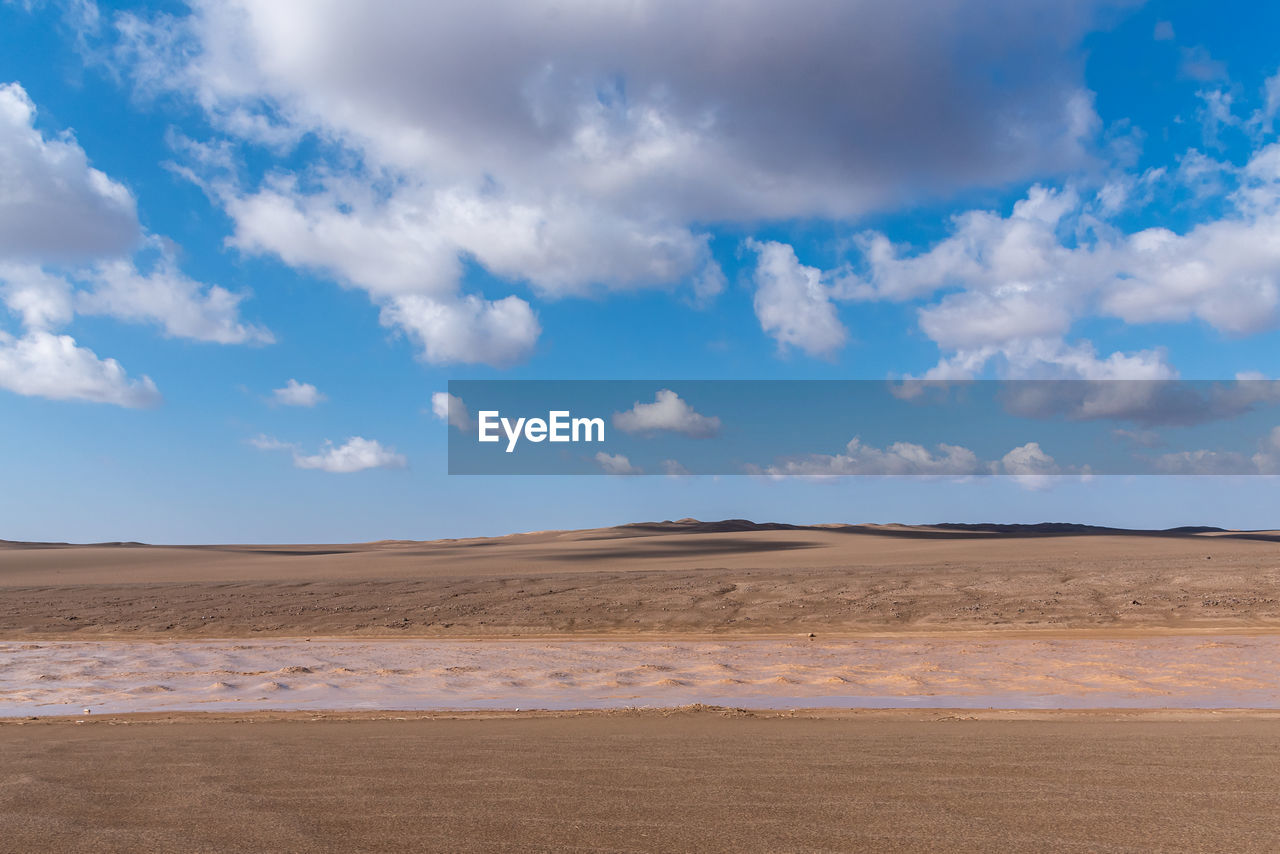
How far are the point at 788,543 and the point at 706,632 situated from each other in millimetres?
33076

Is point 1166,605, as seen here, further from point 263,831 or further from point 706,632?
point 263,831

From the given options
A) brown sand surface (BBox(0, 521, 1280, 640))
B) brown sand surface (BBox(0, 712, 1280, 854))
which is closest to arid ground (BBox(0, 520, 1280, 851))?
brown sand surface (BBox(0, 712, 1280, 854))

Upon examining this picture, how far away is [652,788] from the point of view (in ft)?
18.4

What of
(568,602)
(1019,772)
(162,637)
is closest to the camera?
(1019,772)

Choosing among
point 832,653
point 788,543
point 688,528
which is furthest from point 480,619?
point 688,528

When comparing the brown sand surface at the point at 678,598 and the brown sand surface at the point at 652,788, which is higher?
the brown sand surface at the point at 652,788

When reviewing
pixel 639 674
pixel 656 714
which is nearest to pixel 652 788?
pixel 656 714

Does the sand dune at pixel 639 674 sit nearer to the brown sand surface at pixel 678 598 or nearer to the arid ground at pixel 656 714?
the arid ground at pixel 656 714

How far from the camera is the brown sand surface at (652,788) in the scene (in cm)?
453

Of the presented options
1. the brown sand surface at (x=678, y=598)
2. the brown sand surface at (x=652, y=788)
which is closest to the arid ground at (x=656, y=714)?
the brown sand surface at (x=652, y=788)

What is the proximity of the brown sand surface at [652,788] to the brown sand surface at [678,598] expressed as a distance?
38.1 feet

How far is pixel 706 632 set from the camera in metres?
19.7

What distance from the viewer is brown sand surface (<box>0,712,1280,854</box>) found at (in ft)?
14.9

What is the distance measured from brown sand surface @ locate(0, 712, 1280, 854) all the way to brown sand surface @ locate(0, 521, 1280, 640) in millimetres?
11606
